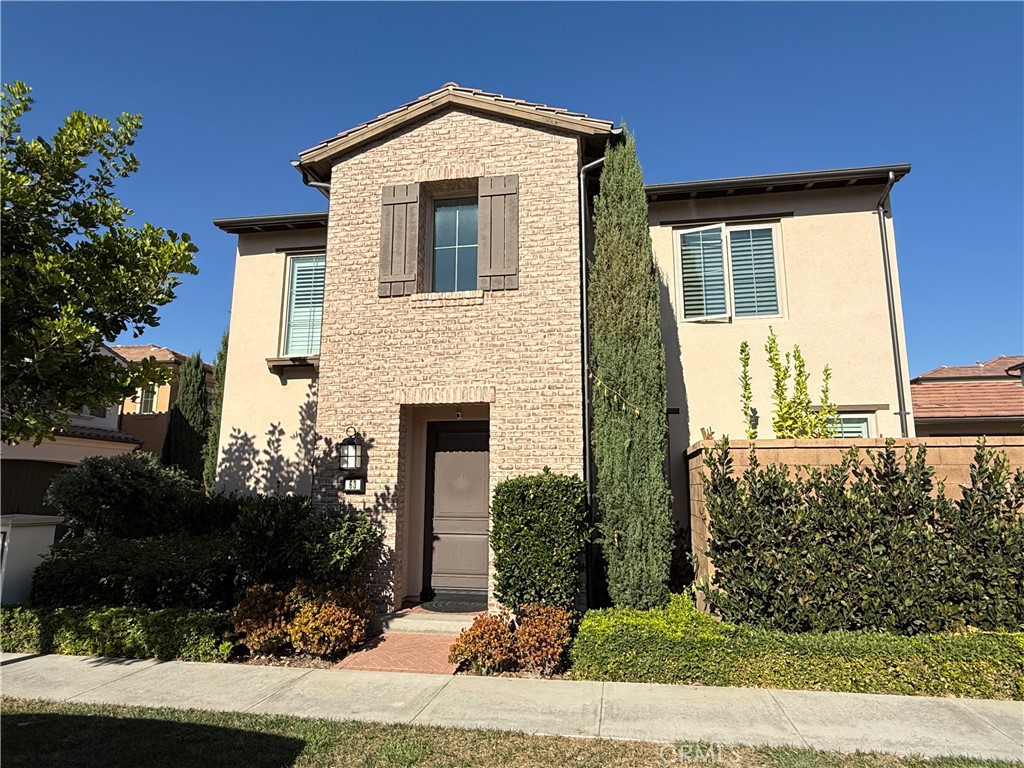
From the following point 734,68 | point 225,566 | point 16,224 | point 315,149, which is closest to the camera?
point 16,224

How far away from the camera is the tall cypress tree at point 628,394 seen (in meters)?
7.07

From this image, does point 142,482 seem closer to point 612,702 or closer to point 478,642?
point 478,642

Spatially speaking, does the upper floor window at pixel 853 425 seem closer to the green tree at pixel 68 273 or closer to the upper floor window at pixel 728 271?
the upper floor window at pixel 728 271

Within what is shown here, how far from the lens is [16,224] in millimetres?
5070

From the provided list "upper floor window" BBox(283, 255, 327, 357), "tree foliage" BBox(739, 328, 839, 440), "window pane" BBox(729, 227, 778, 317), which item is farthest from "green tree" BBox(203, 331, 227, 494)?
"window pane" BBox(729, 227, 778, 317)

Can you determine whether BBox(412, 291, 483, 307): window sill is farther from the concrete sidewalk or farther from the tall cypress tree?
the concrete sidewalk

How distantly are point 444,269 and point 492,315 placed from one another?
4.38 ft

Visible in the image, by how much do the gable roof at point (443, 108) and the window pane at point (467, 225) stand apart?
150cm

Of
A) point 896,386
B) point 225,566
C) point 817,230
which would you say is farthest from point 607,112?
point 225,566

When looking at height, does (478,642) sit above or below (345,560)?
below

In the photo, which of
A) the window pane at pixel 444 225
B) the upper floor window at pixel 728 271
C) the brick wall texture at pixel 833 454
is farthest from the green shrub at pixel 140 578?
the upper floor window at pixel 728 271

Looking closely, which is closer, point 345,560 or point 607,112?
point 345,560

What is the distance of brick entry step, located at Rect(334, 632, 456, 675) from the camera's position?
20.8 feet

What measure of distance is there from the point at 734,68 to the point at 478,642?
27.7 feet
